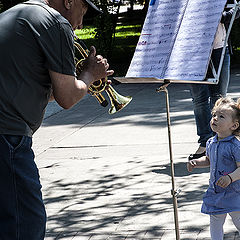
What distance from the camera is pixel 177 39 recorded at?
472 cm

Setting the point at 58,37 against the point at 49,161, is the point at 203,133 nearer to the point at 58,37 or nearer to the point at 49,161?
the point at 49,161

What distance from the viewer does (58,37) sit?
2.76 m

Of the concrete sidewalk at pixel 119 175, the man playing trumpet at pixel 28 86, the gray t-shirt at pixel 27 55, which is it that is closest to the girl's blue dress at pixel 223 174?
the concrete sidewalk at pixel 119 175

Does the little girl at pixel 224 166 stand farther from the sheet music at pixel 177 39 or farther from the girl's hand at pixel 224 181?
the sheet music at pixel 177 39

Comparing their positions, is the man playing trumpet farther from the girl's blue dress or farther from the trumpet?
the girl's blue dress

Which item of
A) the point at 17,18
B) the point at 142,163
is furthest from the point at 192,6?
the point at 17,18

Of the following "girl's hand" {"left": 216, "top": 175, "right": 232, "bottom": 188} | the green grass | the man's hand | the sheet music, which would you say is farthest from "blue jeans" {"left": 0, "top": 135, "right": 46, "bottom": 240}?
the green grass

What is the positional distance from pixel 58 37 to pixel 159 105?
23.3 ft

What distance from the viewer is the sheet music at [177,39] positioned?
14.9 ft

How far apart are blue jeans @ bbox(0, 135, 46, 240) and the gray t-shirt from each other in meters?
0.08

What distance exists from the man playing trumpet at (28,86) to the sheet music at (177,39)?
1.69m

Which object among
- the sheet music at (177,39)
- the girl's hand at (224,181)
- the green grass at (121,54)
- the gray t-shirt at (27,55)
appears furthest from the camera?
the green grass at (121,54)

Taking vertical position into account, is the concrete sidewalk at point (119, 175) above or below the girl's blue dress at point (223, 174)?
below

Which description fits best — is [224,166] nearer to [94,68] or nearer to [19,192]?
[94,68]
